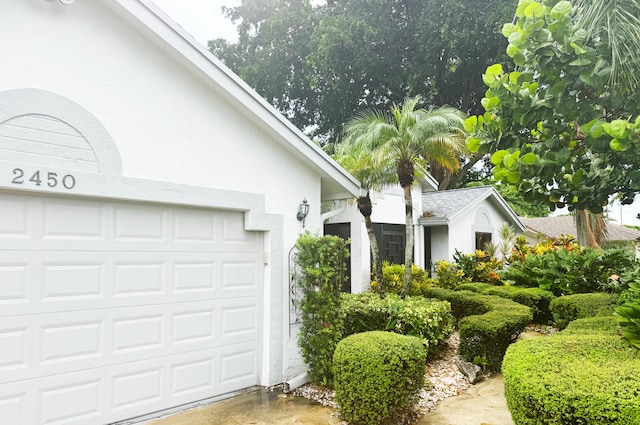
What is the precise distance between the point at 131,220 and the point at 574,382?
5.25m

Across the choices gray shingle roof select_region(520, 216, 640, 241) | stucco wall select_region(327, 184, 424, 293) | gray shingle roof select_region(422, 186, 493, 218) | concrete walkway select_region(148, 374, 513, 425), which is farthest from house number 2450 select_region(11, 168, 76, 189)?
gray shingle roof select_region(520, 216, 640, 241)

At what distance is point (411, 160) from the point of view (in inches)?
401

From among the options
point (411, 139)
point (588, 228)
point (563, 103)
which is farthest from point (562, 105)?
point (588, 228)

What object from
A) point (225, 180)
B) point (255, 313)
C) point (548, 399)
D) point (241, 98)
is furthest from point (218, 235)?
point (548, 399)

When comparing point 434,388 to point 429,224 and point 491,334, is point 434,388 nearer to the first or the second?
point 491,334

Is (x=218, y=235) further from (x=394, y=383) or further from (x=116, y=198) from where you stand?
(x=394, y=383)

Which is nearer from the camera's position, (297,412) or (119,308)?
(119,308)

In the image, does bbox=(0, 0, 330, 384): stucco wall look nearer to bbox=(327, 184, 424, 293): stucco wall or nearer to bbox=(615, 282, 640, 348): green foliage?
bbox=(615, 282, 640, 348): green foliage

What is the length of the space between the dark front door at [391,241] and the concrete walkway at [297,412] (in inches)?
307

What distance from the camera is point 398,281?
13094mm

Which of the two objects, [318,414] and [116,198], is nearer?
[116,198]

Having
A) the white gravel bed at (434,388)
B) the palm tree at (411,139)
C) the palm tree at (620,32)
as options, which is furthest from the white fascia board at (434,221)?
the palm tree at (620,32)

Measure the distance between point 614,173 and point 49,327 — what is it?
723 cm

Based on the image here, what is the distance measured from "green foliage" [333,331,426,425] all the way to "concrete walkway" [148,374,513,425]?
1.52 feet
